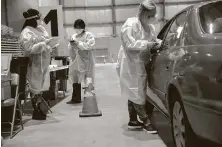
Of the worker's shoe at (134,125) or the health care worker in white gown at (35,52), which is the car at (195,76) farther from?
the health care worker in white gown at (35,52)

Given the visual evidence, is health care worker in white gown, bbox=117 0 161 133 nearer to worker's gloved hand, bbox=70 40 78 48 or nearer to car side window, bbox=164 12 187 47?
car side window, bbox=164 12 187 47

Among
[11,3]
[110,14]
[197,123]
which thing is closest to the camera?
[197,123]

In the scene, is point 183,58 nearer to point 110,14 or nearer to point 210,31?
point 210,31

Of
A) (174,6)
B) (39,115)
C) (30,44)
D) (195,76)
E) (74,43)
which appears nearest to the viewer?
(195,76)

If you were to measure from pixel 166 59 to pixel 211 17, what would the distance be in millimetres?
676

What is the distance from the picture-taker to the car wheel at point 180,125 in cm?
256

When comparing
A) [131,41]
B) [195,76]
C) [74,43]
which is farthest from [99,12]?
[195,76]

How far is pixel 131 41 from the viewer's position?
12.4ft

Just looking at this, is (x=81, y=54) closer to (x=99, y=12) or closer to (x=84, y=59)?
(x=84, y=59)

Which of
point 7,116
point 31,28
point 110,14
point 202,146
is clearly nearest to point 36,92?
point 7,116

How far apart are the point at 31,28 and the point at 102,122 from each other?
181cm

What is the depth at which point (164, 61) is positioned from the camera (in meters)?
3.23

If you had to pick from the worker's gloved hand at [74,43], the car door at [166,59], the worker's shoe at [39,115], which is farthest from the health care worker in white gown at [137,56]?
the worker's gloved hand at [74,43]

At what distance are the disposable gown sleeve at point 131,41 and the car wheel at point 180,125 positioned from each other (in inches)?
39.6
